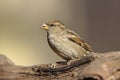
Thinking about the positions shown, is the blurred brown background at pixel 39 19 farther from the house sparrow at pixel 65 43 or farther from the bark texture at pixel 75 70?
the bark texture at pixel 75 70

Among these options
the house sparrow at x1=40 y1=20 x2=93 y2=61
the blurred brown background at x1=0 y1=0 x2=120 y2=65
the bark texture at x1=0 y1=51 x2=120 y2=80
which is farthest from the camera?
the blurred brown background at x1=0 y1=0 x2=120 y2=65

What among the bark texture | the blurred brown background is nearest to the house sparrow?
the bark texture

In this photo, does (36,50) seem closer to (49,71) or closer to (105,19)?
(105,19)

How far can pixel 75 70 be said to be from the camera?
3.67m

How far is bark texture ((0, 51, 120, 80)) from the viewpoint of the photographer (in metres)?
3.40

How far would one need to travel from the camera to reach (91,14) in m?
5.67

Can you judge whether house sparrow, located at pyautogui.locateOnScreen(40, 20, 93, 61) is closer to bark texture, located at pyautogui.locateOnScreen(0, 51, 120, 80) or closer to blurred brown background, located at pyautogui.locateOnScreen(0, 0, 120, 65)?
bark texture, located at pyautogui.locateOnScreen(0, 51, 120, 80)

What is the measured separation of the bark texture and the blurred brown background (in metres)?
1.49

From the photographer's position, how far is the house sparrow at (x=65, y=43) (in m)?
4.43

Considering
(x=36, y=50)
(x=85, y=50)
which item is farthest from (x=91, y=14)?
(x=85, y=50)

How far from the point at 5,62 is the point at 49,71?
411 millimetres

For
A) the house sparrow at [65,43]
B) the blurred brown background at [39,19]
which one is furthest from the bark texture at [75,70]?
the blurred brown background at [39,19]

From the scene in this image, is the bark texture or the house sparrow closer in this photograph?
the bark texture

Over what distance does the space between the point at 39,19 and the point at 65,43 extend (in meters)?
1.14
